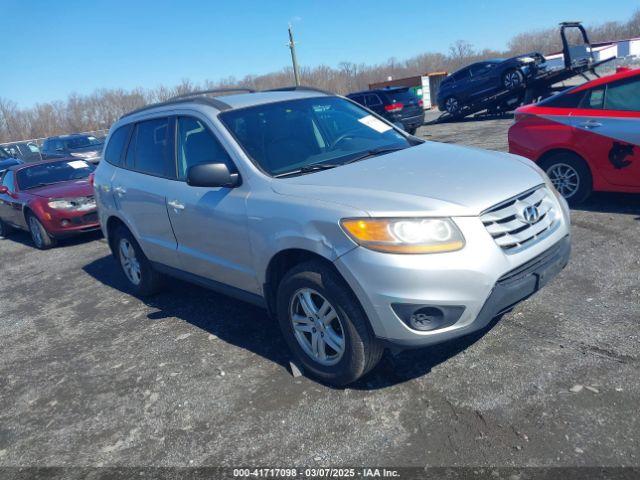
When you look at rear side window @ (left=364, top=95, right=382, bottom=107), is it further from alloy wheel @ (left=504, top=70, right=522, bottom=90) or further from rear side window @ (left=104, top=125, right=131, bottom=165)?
rear side window @ (left=104, top=125, right=131, bottom=165)

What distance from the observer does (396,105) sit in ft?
54.7

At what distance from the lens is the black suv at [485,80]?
16.7 m

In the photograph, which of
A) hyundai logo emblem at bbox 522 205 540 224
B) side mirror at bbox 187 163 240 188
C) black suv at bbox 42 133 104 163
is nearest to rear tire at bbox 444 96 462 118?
black suv at bbox 42 133 104 163

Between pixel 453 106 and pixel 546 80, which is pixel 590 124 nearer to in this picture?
pixel 546 80

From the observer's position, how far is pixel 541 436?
268 centimetres

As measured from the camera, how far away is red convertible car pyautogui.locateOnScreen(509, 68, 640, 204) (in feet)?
18.6

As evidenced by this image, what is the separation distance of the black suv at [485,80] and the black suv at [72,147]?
12.9m

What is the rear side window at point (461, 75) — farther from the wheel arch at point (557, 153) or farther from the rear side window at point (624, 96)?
the rear side window at point (624, 96)

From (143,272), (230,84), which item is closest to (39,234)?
(143,272)

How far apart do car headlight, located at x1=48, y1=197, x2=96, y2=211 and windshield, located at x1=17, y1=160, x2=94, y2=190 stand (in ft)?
3.47

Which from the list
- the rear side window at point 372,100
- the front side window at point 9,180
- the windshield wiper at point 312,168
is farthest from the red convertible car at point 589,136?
the rear side window at point 372,100

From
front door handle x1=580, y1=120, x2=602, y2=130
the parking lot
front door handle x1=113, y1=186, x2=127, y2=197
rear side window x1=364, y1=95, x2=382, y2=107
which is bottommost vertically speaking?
the parking lot

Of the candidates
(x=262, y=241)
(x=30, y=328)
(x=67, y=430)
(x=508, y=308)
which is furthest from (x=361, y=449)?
(x=30, y=328)

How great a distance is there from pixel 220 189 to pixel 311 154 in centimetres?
72
